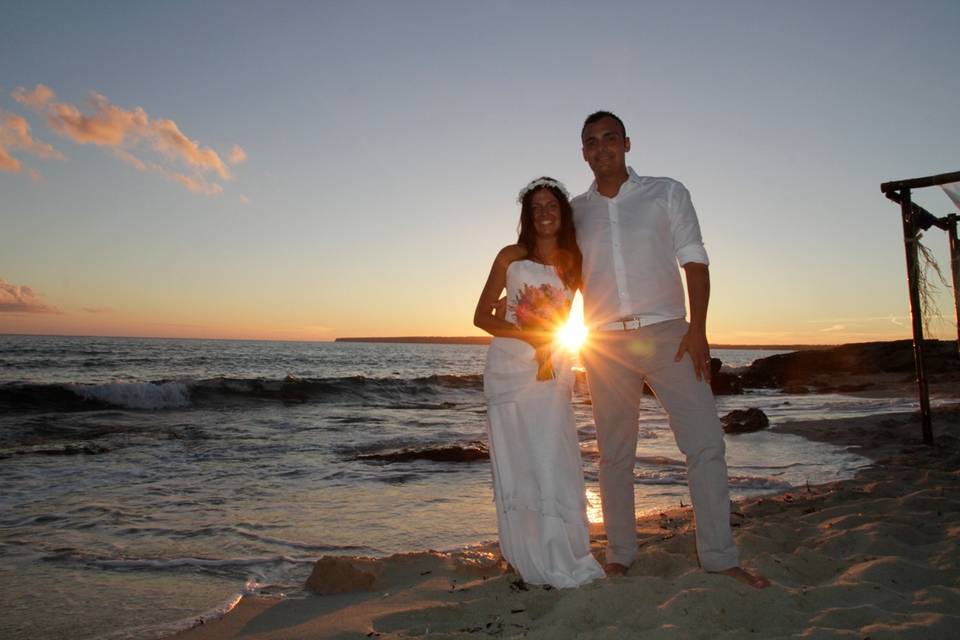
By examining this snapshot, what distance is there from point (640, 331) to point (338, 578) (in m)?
2.45

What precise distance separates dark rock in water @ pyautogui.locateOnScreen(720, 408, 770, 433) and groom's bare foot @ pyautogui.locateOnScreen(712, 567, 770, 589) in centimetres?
965

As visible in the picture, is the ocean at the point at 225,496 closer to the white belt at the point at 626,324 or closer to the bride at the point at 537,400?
the bride at the point at 537,400

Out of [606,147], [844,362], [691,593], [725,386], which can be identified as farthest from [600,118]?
[844,362]

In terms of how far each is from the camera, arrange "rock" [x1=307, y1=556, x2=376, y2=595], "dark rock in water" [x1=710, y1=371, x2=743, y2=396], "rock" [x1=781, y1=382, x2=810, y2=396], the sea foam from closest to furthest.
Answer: "rock" [x1=307, y1=556, x2=376, y2=595] → the sea foam → "rock" [x1=781, y1=382, x2=810, y2=396] → "dark rock in water" [x1=710, y1=371, x2=743, y2=396]

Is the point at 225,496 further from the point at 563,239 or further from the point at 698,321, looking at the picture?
the point at 698,321

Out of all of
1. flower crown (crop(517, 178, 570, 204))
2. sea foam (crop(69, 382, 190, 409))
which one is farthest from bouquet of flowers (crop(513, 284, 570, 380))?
sea foam (crop(69, 382, 190, 409))

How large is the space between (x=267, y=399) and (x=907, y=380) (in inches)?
953

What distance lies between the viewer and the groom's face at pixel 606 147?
3568mm

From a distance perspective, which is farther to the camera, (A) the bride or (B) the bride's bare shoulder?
(B) the bride's bare shoulder

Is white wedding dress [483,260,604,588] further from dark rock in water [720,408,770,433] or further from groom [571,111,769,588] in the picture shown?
dark rock in water [720,408,770,433]

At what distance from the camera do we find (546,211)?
3.70 metres

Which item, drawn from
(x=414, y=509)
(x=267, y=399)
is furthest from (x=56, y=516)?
(x=267, y=399)

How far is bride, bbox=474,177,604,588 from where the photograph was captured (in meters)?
3.49

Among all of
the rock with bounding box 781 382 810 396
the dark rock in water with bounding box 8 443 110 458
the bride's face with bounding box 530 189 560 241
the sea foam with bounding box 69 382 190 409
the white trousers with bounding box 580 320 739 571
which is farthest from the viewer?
the rock with bounding box 781 382 810 396
